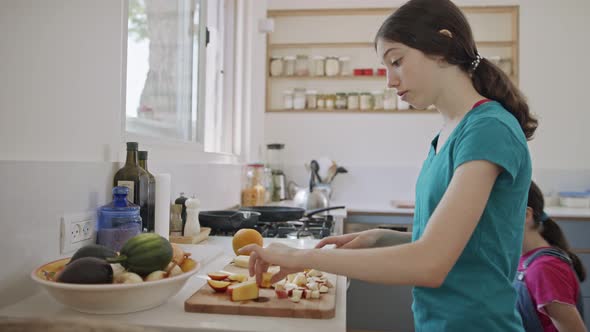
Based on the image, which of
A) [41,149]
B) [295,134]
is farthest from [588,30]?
[41,149]

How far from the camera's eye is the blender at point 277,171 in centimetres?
363

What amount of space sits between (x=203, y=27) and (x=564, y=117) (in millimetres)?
2922

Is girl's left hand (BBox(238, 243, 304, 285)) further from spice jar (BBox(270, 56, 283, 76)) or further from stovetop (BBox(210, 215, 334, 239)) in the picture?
spice jar (BBox(270, 56, 283, 76))

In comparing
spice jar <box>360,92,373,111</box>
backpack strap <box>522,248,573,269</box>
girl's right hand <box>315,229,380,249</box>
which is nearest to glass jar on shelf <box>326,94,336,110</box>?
spice jar <box>360,92,373,111</box>

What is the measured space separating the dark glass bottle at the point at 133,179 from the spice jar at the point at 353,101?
2.70 metres

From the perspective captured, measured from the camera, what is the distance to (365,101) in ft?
12.4

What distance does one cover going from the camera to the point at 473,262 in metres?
0.89

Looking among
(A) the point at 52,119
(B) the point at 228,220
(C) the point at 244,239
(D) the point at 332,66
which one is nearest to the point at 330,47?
(D) the point at 332,66

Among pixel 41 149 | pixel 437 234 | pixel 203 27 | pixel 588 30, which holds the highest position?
pixel 588 30

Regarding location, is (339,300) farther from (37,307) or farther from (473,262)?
(37,307)

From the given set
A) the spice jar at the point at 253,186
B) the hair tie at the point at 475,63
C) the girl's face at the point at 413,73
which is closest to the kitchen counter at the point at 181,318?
the girl's face at the point at 413,73

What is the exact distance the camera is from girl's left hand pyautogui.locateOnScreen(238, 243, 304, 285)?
84 centimetres

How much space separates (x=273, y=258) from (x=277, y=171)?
289 cm

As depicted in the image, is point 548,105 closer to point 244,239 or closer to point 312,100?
point 312,100
